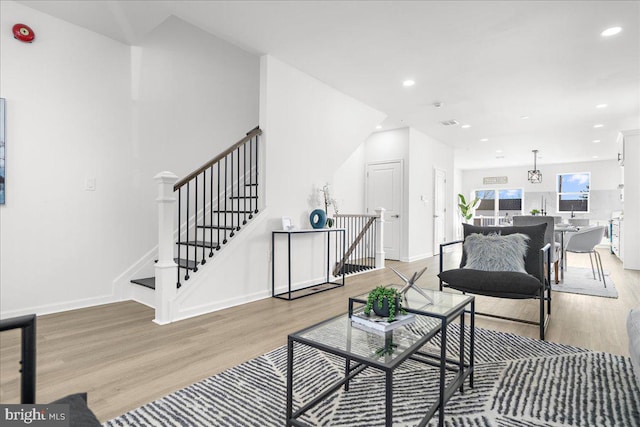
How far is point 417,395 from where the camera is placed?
1.85 m

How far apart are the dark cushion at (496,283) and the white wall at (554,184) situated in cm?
1127

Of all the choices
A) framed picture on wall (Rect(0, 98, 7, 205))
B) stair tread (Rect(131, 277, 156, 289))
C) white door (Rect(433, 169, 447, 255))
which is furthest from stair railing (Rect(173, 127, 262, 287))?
white door (Rect(433, 169, 447, 255))

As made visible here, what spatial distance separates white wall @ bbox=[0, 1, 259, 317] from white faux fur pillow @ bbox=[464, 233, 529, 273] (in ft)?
11.3

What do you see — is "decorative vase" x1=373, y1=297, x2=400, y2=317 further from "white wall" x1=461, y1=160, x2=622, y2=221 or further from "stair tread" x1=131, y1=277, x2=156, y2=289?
"white wall" x1=461, y1=160, x2=622, y2=221

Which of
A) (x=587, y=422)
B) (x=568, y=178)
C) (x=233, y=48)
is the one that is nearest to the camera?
(x=587, y=422)

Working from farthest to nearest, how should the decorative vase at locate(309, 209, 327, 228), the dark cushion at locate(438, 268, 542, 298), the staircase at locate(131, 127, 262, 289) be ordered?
the decorative vase at locate(309, 209, 327, 228)
the staircase at locate(131, 127, 262, 289)
the dark cushion at locate(438, 268, 542, 298)

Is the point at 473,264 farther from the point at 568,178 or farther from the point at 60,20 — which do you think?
the point at 568,178

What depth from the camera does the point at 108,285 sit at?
142 inches

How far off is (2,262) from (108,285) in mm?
905

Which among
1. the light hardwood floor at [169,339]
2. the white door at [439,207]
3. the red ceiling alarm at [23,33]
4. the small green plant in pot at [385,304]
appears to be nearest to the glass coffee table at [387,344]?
the small green plant in pot at [385,304]

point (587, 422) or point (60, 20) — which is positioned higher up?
point (60, 20)

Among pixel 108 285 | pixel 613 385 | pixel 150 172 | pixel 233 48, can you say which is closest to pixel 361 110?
pixel 233 48

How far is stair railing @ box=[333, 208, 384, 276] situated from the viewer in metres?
6.08

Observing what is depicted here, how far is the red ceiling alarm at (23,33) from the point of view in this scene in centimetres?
298
